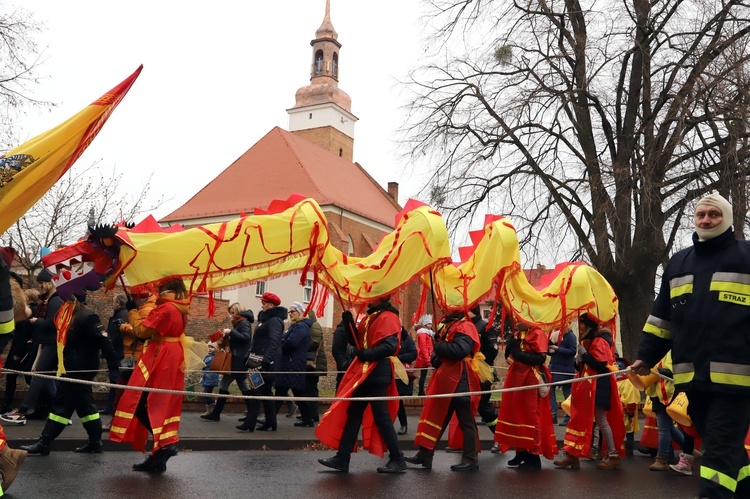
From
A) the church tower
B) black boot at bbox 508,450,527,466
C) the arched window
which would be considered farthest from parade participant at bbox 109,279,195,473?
the arched window

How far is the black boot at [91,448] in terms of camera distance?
905 cm

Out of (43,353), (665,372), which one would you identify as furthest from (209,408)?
(665,372)

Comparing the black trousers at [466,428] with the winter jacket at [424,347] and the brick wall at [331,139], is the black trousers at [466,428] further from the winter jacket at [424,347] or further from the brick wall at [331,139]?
the brick wall at [331,139]

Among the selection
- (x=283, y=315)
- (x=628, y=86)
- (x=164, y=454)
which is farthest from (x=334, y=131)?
(x=164, y=454)

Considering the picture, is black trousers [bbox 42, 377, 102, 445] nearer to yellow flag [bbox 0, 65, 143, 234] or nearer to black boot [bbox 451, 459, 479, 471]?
yellow flag [bbox 0, 65, 143, 234]

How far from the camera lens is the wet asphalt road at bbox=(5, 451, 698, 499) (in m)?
7.02

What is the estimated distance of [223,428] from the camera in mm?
11711

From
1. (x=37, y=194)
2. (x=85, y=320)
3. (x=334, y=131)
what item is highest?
(x=334, y=131)

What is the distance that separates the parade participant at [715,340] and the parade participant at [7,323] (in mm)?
4529

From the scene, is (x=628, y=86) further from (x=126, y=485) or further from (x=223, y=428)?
(x=126, y=485)

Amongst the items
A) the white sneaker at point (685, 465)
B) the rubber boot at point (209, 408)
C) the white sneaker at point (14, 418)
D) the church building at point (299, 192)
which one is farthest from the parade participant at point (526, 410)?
the church building at point (299, 192)

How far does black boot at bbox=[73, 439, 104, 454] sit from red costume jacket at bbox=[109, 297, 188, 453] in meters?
1.14

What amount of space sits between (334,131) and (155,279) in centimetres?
5836

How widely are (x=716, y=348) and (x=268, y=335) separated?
7782mm
